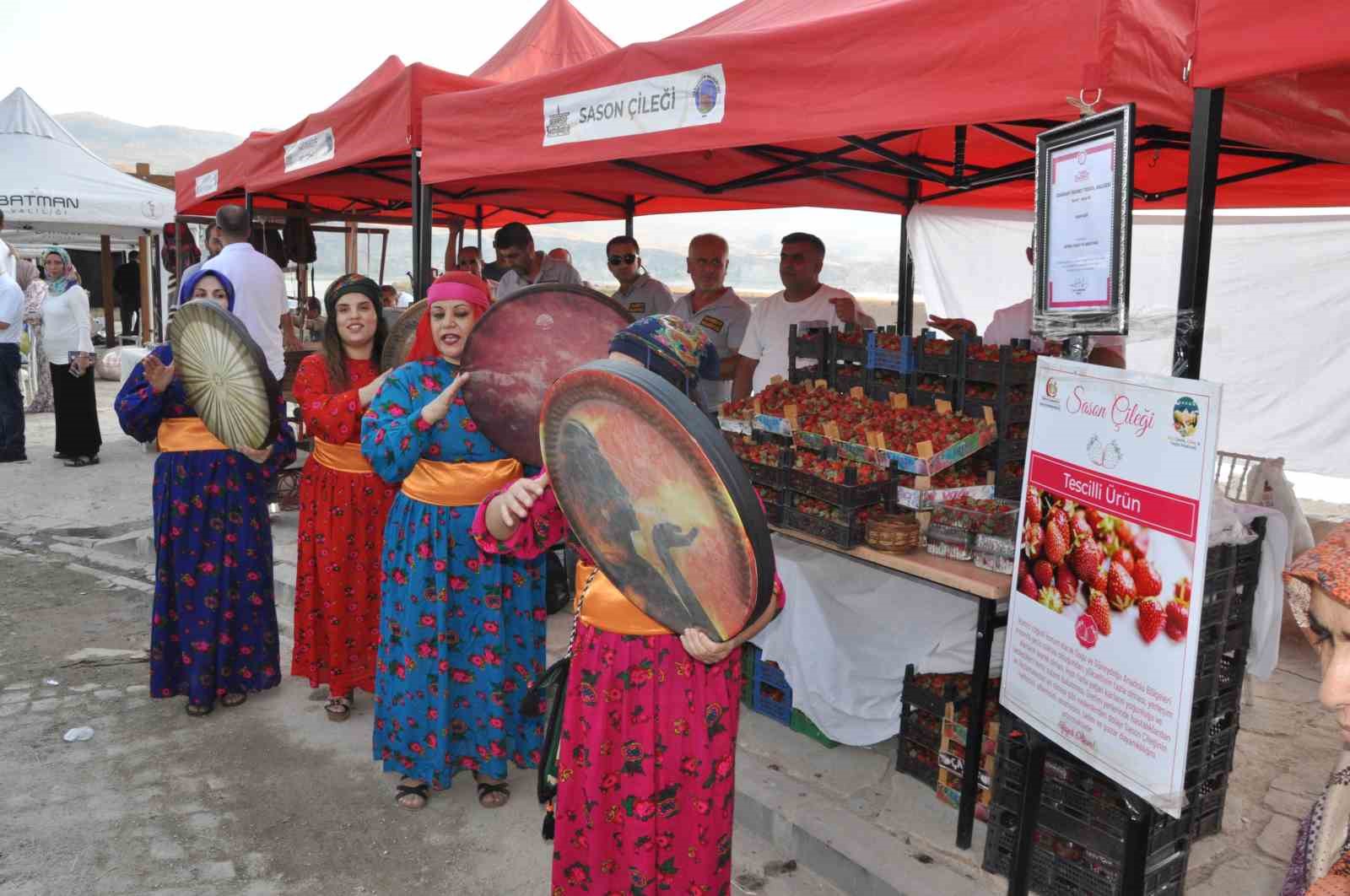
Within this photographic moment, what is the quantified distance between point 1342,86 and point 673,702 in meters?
2.71

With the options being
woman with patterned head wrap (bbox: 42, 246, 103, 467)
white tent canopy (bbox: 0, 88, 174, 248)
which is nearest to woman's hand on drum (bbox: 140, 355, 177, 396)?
woman with patterned head wrap (bbox: 42, 246, 103, 467)

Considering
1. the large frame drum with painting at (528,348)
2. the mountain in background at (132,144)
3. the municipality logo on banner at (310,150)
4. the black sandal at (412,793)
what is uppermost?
the mountain in background at (132,144)

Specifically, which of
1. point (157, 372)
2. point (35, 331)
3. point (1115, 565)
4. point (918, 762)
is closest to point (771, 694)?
point (918, 762)

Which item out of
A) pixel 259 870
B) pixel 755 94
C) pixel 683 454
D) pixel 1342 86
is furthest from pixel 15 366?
pixel 1342 86

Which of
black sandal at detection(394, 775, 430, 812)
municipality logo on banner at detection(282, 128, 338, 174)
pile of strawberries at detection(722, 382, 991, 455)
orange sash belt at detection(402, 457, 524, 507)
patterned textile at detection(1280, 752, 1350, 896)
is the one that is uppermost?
municipality logo on banner at detection(282, 128, 338, 174)

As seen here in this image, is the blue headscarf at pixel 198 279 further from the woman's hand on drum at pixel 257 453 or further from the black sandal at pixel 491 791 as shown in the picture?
the black sandal at pixel 491 791

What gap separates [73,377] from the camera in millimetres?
9625

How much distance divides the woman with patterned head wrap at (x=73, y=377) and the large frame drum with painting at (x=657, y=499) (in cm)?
956

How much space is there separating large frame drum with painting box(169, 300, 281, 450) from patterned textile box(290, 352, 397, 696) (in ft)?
0.51

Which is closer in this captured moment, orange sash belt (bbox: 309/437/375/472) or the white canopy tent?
orange sash belt (bbox: 309/437/375/472)

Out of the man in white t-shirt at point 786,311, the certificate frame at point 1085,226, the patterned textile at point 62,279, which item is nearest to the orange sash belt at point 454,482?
the certificate frame at point 1085,226

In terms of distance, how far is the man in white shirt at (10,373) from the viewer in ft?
30.7

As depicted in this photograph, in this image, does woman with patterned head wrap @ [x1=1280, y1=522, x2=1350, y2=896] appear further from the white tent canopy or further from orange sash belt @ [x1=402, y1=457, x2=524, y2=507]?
the white tent canopy

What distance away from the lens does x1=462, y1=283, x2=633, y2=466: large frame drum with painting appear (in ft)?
9.30
